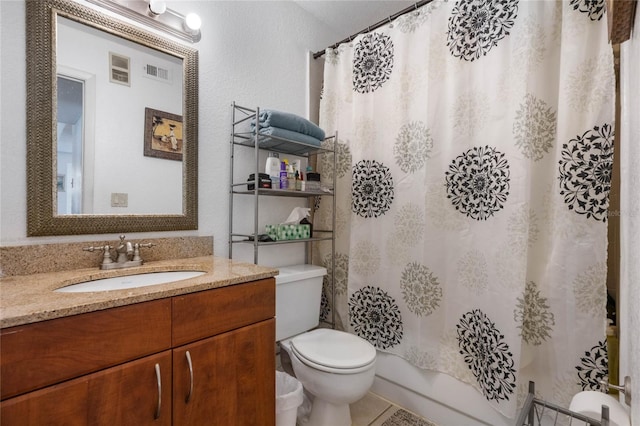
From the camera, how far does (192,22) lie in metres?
1.43

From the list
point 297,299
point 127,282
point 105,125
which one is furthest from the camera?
point 297,299

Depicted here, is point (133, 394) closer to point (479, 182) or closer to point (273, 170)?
point (273, 170)

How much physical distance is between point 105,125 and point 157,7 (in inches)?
22.6

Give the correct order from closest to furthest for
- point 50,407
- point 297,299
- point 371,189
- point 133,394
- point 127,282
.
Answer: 1. point 50,407
2. point 133,394
3. point 127,282
4. point 297,299
5. point 371,189

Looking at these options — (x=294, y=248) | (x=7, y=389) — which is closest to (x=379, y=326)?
(x=294, y=248)

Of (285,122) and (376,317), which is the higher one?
(285,122)

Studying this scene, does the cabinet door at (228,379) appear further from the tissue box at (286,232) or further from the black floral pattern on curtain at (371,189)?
the black floral pattern on curtain at (371,189)

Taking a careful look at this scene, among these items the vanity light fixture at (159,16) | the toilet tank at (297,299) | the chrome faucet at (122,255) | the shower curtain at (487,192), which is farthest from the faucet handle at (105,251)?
the shower curtain at (487,192)

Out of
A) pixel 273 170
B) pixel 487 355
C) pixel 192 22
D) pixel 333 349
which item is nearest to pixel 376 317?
pixel 333 349

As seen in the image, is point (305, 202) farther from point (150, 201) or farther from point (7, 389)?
point (7, 389)

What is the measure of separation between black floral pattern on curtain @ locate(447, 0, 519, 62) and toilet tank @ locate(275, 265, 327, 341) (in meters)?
1.41

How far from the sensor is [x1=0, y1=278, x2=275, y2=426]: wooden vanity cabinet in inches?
27.4

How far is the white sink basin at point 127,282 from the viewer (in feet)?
3.45

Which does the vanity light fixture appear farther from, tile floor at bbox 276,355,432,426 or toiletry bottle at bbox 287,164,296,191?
tile floor at bbox 276,355,432,426
